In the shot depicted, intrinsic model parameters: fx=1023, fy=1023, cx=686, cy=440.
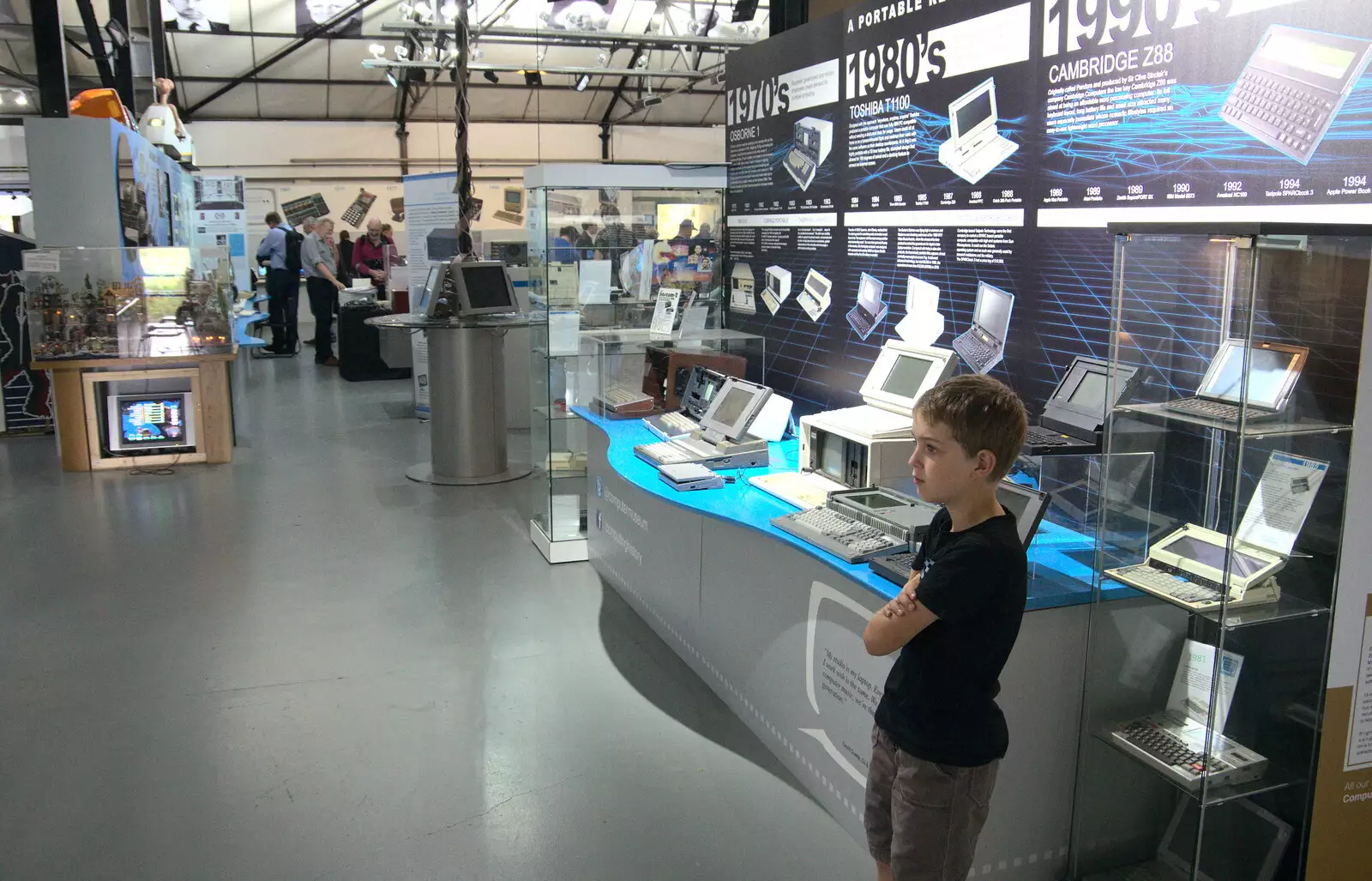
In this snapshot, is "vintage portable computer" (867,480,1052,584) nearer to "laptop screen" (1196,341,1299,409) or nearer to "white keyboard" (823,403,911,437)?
"laptop screen" (1196,341,1299,409)

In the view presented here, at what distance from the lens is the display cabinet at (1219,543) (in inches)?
83.4

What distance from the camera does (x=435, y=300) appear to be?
647 cm

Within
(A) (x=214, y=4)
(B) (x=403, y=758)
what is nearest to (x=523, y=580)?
(B) (x=403, y=758)

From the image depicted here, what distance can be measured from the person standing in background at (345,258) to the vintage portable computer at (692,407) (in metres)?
11.1

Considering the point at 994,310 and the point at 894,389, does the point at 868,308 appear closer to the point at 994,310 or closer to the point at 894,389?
the point at 894,389

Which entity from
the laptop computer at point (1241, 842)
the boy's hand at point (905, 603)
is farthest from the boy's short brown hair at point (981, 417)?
the laptop computer at point (1241, 842)

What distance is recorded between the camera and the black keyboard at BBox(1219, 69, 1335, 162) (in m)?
2.27

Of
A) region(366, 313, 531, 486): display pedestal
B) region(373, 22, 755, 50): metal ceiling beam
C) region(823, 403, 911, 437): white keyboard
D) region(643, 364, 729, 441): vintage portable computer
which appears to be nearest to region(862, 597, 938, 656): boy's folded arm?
region(823, 403, 911, 437): white keyboard

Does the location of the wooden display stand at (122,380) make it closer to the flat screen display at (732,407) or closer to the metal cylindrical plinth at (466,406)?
the metal cylindrical plinth at (466,406)

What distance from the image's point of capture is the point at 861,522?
2994mm

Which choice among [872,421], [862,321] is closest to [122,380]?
[862,321]

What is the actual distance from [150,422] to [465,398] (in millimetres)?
2429

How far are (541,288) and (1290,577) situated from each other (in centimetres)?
→ 367

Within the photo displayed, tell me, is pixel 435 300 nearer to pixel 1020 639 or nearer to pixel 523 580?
pixel 523 580
